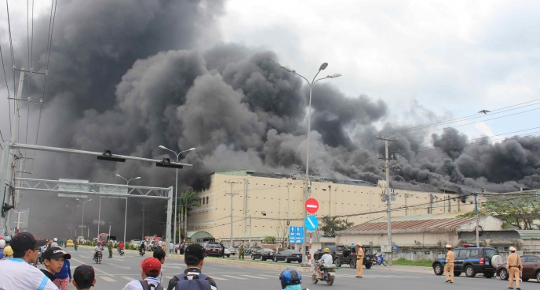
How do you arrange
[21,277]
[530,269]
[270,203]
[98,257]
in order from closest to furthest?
[21,277] → [530,269] → [98,257] → [270,203]

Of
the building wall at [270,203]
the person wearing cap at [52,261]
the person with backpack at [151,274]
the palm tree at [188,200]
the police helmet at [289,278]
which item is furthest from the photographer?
the palm tree at [188,200]

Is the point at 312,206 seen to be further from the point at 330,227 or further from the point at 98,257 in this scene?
the point at 330,227

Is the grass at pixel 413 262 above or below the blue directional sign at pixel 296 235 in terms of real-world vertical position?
below

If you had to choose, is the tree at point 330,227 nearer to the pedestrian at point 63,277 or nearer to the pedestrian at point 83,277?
the pedestrian at point 63,277

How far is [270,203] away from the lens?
245ft

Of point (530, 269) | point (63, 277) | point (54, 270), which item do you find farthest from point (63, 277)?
point (530, 269)

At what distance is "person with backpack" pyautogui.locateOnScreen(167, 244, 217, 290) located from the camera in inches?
155

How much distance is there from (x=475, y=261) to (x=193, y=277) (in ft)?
71.4

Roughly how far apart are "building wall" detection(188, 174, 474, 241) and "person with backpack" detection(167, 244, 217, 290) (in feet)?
205

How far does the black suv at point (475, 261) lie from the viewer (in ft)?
72.8

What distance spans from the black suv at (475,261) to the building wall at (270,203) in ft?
140

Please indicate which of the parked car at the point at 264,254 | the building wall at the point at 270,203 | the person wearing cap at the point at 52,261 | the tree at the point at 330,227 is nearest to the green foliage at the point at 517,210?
the building wall at the point at 270,203

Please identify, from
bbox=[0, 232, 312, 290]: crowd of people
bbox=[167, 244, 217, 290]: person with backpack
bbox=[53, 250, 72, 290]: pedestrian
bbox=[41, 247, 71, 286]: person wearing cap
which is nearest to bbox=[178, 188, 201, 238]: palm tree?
bbox=[53, 250, 72, 290]: pedestrian

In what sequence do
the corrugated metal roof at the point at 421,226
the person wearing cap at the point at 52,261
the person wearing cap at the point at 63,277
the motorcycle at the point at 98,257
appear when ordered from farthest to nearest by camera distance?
the corrugated metal roof at the point at 421,226, the motorcycle at the point at 98,257, the person wearing cap at the point at 63,277, the person wearing cap at the point at 52,261
